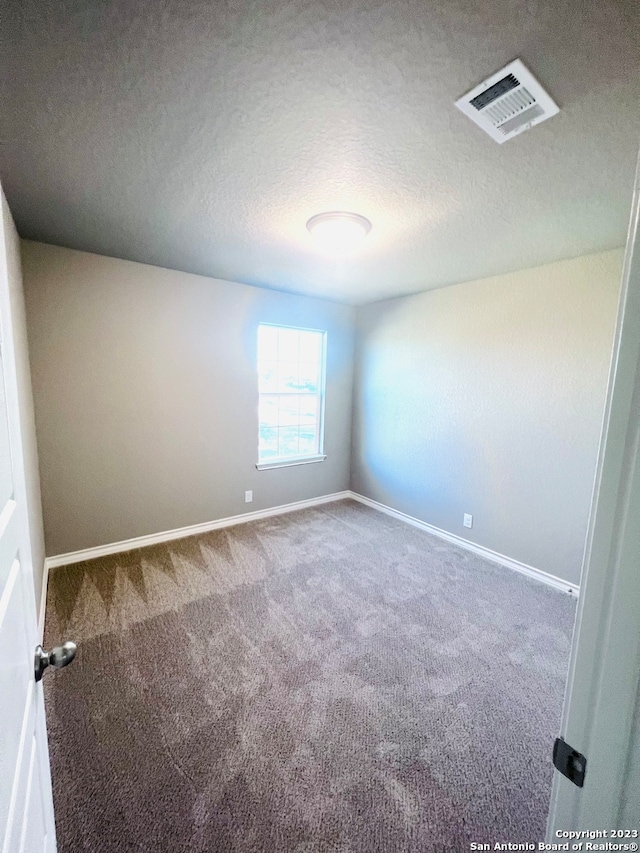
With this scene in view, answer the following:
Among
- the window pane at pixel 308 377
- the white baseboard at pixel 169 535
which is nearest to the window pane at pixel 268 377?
the window pane at pixel 308 377

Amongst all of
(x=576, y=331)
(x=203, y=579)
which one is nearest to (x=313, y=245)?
(x=576, y=331)

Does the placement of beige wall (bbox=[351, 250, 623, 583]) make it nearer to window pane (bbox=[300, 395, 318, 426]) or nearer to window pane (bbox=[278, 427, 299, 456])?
window pane (bbox=[300, 395, 318, 426])

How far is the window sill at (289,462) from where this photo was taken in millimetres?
3730

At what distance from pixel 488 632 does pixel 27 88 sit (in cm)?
326

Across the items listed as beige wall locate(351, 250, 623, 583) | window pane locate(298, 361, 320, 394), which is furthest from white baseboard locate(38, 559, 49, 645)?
beige wall locate(351, 250, 623, 583)

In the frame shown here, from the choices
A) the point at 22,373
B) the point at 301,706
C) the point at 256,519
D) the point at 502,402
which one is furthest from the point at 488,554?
the point at 22,373

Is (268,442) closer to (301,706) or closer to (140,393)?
(140,393)

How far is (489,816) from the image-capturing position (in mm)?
1193

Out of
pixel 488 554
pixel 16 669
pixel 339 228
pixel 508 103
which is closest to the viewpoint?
pixel 16 669

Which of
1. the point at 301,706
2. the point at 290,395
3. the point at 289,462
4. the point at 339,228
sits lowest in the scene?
the point at 301,706

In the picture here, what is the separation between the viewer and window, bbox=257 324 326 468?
375 cm

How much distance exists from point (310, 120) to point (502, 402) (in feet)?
8.14

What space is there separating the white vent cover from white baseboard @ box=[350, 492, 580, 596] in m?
2.78

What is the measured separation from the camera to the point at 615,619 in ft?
1.66
